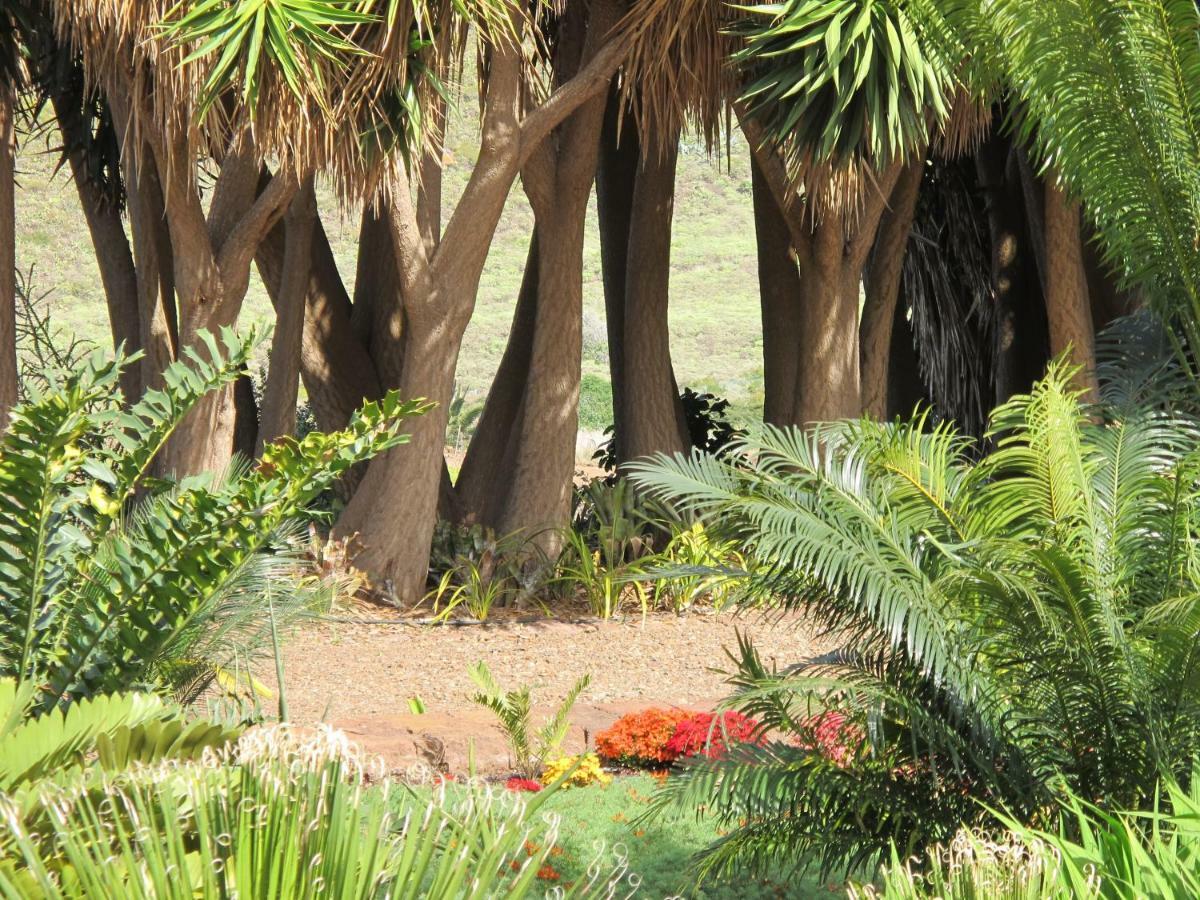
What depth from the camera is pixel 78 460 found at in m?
3.92

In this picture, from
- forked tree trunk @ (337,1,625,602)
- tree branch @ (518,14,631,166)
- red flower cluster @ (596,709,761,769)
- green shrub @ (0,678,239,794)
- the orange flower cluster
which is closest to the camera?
Answer: green shrub @ (0,678,239,794)

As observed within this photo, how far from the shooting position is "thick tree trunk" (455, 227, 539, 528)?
34.6 feet

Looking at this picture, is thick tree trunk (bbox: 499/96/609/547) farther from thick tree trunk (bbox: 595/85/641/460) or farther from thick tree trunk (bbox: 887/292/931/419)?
thick tree trunk (bbox: 887/292/931/419)

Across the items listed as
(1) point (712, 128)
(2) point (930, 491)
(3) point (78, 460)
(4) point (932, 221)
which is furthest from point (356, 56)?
(4) point (932, 221)

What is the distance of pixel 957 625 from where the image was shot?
396cm

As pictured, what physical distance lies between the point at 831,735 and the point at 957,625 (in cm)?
72

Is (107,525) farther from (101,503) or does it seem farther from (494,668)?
(494,668)

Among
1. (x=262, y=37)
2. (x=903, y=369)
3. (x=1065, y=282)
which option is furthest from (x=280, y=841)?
(x=903, y=369)

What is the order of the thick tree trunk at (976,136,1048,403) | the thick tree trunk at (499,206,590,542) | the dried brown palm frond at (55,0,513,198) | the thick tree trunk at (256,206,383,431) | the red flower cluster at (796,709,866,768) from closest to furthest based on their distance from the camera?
the red flower cluster at (796,709,866,768)
the dried brown palm frond at (55,0,513,198)
the thick tree trunk at (499,206,590,542)
the thick tree trunk at (256,206,383,431)
the thick tree trunk at (976,136,1048,403)

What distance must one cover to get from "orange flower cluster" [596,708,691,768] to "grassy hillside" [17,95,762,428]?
20225 mm

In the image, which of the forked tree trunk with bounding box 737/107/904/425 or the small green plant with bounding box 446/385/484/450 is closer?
the forked tree trunk with bounding box 737/107/904/425

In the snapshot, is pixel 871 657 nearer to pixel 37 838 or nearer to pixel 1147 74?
pixel 1147 74

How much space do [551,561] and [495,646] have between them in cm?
142

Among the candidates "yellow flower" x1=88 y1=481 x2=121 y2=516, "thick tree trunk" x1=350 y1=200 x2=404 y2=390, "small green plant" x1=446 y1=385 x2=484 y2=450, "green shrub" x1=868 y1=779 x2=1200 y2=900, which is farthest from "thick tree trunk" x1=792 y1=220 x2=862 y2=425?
"small green plant" x1=446 y1=385 x2=484 y2=450
